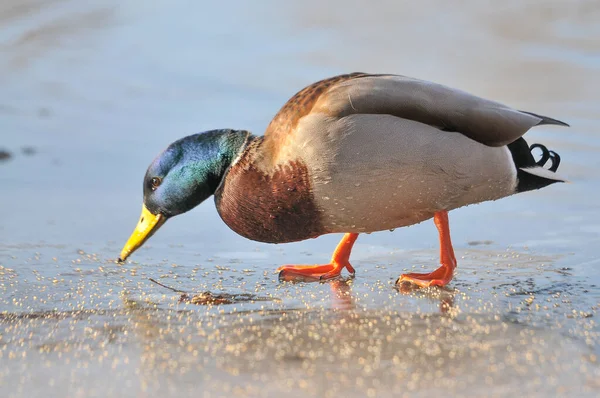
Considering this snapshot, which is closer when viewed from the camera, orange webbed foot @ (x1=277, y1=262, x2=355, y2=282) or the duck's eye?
the duck's eye

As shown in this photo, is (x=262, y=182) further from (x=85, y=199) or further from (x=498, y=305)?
(x=85, y=199)

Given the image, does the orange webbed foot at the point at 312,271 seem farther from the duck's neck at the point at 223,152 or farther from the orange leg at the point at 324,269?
the duck's neck at the point at 223,152

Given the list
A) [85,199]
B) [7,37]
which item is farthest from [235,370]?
[7,37]

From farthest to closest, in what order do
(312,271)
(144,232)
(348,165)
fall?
(312,271)
(144,232)
(348,165)

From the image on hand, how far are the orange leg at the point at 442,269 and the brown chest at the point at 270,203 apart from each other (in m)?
0.43

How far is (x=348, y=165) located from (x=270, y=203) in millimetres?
343

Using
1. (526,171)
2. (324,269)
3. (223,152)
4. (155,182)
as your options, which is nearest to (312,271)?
(324,269)

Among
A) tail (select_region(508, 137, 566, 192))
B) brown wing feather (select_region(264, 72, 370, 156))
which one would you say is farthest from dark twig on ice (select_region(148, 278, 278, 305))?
tail (select_region(508, 137, 566, 192))

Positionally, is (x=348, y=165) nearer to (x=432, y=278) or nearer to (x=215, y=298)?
(x=432, y=278)

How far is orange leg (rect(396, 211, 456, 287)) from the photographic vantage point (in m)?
3.76

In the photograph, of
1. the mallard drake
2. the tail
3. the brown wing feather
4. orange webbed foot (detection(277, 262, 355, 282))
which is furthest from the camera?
the tail

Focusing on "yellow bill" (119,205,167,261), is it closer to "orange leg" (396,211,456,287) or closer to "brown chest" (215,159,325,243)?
"brown chest" (215,159,325,243)

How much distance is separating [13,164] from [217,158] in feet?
11.2

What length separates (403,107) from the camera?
150 inches
